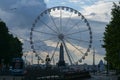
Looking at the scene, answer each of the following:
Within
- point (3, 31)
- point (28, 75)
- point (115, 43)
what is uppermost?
point (3, 31)

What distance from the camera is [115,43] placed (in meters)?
68.8

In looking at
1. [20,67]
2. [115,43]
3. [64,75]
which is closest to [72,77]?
[64,75]

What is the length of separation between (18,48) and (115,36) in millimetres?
86885

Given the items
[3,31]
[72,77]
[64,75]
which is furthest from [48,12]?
[64,75]

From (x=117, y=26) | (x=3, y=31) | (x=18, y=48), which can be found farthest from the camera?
(x=18, y=48)

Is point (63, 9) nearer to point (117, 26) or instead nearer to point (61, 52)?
point (61, 52)

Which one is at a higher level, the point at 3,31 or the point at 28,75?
the point at 3,31

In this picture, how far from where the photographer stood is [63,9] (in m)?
112

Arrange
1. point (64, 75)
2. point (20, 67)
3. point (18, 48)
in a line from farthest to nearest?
point (18, 48) → point (20, 67) → point (64, 75)

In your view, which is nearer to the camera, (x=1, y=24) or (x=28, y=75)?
(x=28, y=75)

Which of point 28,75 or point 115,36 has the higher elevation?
point 115,36

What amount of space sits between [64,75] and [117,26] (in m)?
12.0

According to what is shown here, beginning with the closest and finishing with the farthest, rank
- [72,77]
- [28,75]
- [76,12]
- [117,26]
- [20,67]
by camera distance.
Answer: [28,75] → [117,26] → [72,77] → [20,67] → [76,12]

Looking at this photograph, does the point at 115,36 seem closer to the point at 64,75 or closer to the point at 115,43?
the point at 115,43
